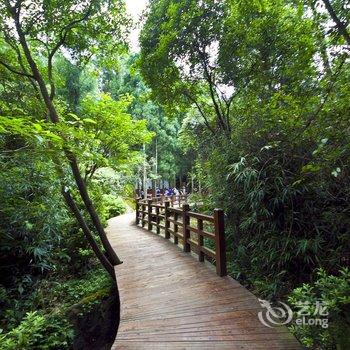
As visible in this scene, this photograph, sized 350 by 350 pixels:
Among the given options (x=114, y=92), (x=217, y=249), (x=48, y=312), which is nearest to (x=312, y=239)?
(x=217, y=249)

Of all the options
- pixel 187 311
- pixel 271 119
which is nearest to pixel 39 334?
pixel 187 311

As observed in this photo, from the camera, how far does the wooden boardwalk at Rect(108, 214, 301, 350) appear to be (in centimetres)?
281

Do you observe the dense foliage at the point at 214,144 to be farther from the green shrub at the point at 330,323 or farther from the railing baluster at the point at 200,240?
the railing baluster at the point at 200,240

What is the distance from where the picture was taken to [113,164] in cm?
914

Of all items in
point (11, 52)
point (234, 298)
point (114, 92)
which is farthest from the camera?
point (114, 92)

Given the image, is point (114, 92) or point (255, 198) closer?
point (255, 198)

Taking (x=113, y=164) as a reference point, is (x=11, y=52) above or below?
above

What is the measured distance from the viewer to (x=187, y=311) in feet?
11.4

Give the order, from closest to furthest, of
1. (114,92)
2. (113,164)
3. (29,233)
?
(29,233)
(113,164)
(114,92)

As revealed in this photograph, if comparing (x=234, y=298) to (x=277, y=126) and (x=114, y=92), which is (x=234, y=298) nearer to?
(x=277, y=126)

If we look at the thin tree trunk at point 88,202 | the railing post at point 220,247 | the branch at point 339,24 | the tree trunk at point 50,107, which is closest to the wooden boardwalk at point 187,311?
the railing post at point 220,247

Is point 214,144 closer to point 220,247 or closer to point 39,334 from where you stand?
point 220,247

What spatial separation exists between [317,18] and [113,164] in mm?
6995

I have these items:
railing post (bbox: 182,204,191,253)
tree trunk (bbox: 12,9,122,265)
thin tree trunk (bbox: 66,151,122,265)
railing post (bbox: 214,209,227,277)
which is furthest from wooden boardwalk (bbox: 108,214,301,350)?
tree trunk (bbox: 12,9,122,265)
